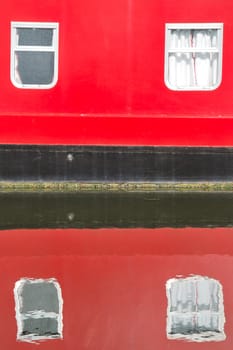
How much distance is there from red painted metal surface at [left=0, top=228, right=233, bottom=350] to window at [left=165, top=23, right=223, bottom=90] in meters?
2.48

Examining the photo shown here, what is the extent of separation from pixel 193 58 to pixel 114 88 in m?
1.00

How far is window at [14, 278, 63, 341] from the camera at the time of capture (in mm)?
3631

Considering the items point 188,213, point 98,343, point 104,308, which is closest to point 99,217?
point 188,213

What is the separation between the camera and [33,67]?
25.7 feet

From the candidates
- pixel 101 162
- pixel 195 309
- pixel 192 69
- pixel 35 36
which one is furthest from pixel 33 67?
pixel 195 309

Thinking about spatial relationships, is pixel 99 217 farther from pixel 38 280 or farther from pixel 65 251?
pixel 38 280

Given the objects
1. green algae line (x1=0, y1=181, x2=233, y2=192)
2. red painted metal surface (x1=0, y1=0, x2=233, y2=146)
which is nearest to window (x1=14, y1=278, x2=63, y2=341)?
green algae line (x1=0, y1=181, x2=233, y2=192)

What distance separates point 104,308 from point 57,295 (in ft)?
1.21

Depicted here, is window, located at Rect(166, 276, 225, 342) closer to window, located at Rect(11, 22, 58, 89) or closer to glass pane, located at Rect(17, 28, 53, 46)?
window, located at Rect(11, 22, 58, 89)

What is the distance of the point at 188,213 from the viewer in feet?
21.7

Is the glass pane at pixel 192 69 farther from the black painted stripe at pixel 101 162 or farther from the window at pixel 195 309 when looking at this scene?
the window at pixel 195 309

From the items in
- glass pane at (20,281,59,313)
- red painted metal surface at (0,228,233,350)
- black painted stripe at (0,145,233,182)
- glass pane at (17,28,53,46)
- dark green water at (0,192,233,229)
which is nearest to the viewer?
red painted metal surface at (0,228,233,350)

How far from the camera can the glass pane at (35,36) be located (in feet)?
25.5

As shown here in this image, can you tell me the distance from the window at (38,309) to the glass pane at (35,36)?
158 inches
